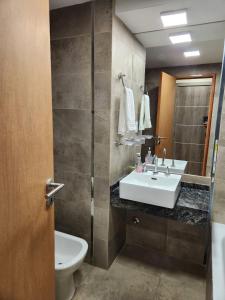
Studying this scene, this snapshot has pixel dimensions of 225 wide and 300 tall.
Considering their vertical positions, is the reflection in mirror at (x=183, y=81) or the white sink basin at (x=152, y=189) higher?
the reflection in mirror at (x=183, y=81)

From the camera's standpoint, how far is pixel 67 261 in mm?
1671

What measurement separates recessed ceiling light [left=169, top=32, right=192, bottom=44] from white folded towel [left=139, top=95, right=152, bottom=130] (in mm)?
560

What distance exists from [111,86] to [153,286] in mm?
1763

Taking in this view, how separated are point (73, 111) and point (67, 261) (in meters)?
1.26

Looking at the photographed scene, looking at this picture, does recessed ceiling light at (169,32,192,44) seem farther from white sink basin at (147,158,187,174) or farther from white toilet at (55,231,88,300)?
white toilet at (55,231,88,300)

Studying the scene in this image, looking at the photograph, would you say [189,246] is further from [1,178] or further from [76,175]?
[1,178]

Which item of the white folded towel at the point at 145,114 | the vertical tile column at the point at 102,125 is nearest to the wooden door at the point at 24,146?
the vertical tile column at the point at 102,125

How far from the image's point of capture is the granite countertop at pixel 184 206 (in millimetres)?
→ 1613

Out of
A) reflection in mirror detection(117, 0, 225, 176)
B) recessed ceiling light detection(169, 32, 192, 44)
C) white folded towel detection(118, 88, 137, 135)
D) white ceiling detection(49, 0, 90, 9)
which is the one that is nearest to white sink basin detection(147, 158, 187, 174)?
reflection in mirror detection(117, 0, 225, 176)

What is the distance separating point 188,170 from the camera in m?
2.09

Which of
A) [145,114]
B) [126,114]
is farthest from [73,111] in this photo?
[145,114]

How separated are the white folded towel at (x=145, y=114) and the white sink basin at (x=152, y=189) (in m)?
0.52

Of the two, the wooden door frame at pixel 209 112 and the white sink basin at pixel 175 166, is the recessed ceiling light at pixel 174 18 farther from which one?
the white sink basin at pixel 175 166

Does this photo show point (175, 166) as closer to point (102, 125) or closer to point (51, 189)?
point (102, 125)
